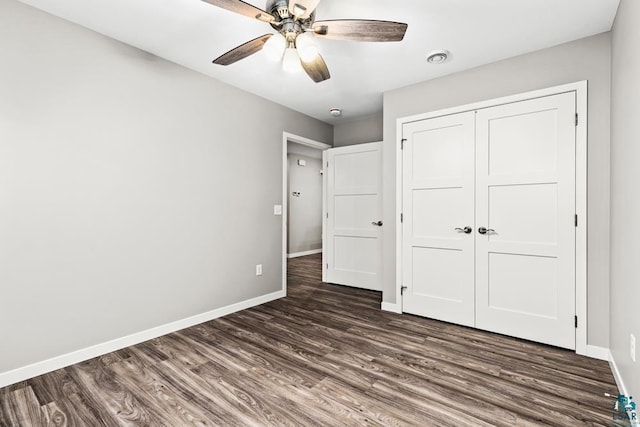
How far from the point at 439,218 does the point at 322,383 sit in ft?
6.54

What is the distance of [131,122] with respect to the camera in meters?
2.60

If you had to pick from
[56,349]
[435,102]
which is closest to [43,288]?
[56,349]

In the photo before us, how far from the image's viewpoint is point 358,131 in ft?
15.5

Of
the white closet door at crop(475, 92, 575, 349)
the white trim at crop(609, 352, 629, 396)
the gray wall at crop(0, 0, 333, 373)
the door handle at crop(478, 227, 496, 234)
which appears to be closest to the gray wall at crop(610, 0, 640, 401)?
the white trim at crop(609, 352, 629, 396)

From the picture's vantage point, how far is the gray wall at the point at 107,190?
2.05 m

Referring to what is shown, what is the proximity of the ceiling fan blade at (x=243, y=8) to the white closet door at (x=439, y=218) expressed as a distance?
201 cm

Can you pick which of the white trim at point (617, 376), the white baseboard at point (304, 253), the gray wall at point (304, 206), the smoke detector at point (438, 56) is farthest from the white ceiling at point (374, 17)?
the white baseboard at point (304, 253)

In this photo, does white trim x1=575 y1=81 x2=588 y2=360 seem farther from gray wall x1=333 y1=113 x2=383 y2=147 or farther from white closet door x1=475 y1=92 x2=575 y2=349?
gray wall x1=333 y1=113 x2=383 y2=147

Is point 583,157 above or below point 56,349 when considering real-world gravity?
above

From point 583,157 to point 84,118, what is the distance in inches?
154

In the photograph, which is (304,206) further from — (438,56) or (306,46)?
(306,46)

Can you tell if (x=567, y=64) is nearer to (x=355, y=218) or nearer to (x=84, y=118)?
(x=355, y=218)

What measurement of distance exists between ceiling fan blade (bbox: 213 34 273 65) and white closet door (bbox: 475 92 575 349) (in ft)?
6.93

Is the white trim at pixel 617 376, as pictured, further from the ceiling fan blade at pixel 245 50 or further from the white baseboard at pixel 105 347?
the white baseboard at pixel 105 347
